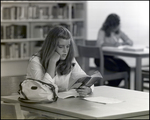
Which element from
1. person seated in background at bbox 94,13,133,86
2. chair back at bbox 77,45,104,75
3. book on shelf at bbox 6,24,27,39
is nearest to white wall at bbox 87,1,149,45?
person seated in background at bbox 94,13,133,86

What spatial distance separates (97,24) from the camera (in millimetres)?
7230

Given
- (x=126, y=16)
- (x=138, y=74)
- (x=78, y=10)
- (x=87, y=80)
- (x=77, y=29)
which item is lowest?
(x=138, y=74)

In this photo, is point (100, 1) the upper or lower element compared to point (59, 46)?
upper

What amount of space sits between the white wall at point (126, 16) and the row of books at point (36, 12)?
1.61 ft

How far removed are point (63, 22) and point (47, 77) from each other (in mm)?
4665

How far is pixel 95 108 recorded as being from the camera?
211cm

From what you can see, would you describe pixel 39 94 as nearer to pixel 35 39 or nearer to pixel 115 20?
pixel 115 20

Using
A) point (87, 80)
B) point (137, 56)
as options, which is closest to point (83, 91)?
point (87, 80)

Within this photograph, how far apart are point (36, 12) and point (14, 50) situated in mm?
719

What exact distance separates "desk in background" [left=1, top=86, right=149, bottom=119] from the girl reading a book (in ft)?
0.64

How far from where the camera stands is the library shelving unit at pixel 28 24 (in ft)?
21.7

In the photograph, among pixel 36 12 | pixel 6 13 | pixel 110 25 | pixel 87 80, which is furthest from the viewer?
pixel 36 12

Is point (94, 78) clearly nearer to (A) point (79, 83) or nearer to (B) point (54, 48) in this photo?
(A) point (79, 83)

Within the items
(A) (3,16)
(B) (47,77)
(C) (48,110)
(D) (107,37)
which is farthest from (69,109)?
(A) (3,16)
